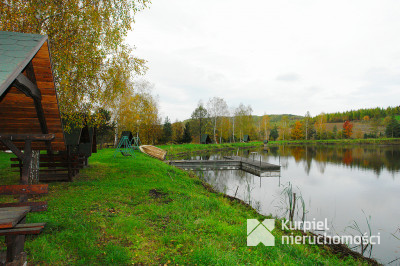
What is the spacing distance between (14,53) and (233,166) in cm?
2129

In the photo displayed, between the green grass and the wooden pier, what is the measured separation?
1178 centimetres

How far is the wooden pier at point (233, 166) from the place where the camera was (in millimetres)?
18875

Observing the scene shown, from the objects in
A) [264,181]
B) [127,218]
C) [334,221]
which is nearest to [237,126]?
[264,181]

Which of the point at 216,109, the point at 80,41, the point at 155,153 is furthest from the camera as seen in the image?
the point at 216,109

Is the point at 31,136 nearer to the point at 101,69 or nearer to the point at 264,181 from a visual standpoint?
the point at 101,69

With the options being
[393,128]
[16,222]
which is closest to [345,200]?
[16,222]

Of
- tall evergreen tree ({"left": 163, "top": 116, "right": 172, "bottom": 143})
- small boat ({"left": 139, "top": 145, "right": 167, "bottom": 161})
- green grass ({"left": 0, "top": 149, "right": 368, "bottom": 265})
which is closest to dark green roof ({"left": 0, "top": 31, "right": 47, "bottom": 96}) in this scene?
green grass ({"left": 0, "top": 149, "right": 368, "bottom": 265})

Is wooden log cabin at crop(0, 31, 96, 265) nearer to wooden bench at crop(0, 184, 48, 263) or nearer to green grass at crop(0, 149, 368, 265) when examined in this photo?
wooden bench at crop(0, 184, 48, 263)

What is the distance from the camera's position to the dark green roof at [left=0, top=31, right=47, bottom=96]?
7.58ft

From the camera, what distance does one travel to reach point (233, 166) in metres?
22.8

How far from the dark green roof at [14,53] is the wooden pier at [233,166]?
17345mm

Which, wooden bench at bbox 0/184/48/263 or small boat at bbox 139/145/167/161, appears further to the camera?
small boat at bbox 139/145/167/161

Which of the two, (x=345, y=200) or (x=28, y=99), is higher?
(x=28, y=99)

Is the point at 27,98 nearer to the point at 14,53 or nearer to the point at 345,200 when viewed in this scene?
the point at 14,53
